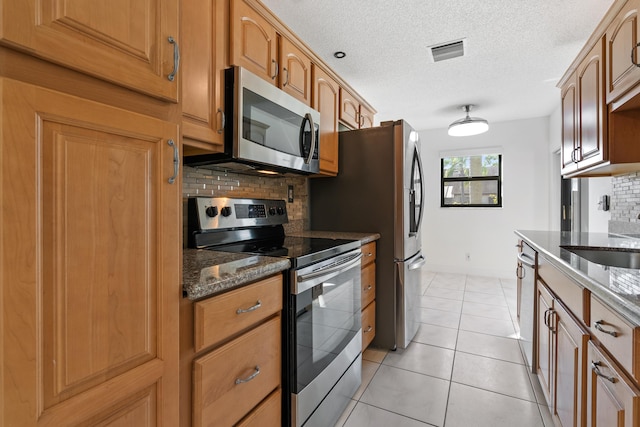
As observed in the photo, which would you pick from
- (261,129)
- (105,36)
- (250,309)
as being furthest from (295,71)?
(250,309)

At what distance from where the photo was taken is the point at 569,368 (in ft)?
3.99

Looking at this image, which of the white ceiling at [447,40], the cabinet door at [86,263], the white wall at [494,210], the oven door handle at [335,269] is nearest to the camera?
the cabinet door at [86,263]

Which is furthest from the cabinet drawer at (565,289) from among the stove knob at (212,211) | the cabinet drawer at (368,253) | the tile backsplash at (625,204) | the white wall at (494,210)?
the white wall at (494,210)

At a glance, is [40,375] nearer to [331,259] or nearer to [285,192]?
[331,259]

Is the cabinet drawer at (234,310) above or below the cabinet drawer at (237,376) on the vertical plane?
above

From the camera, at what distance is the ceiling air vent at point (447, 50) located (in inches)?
92.0

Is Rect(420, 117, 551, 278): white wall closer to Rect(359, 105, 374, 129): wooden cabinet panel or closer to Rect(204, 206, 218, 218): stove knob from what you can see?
Rect(359, 105, 374, 129): wooden cabinet panel

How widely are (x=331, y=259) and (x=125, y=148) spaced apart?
1.09 m

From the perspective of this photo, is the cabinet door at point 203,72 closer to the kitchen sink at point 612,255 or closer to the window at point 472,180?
the kitchen sink at point 612,255

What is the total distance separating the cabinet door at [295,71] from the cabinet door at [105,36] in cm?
107

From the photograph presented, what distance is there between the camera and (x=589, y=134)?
195 centimetres

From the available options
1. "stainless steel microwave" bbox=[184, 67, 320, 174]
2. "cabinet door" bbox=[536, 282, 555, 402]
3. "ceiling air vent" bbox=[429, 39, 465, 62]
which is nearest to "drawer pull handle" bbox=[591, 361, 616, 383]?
"cabinet door" bbox=[536, 282, 555, 402]

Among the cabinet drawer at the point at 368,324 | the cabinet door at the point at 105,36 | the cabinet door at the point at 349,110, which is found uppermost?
the cabinet door at the point at 349,110

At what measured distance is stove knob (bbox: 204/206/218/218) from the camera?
1.66 meters
